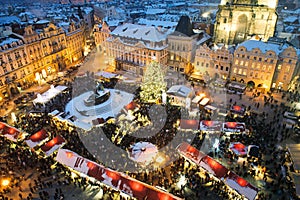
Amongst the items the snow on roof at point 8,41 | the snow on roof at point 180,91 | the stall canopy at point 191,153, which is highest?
the snow on roof at point 8,41

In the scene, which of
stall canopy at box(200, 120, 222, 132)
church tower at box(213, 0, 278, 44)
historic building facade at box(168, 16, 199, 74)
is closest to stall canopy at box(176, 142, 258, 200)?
stall canopy at box(200, 120, 222, 132)

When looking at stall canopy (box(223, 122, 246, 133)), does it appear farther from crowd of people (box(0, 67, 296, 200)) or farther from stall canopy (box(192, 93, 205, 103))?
stall canopy (box(192, 93, 205, 103))

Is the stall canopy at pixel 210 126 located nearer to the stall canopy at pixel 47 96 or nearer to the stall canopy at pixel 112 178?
the stall canopy at pixel 112 178

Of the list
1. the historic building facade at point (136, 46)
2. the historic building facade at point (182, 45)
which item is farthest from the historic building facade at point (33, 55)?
the historic building facade at point (182, 45)

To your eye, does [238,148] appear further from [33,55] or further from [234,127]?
[33,55]

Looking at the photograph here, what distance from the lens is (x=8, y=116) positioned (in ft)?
150

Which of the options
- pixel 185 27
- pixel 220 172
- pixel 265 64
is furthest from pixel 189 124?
pixel 185 27

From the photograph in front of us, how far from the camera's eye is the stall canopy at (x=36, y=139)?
111ft

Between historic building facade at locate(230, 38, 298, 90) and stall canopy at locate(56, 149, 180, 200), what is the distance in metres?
39.0

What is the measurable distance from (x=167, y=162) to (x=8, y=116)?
34091 millimetres

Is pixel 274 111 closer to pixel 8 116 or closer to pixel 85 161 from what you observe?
pixel 85 161

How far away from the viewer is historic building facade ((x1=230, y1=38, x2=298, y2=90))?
160 feet

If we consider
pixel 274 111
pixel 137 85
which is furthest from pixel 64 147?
pixel 274 111

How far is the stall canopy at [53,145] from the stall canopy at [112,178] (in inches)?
75.4
